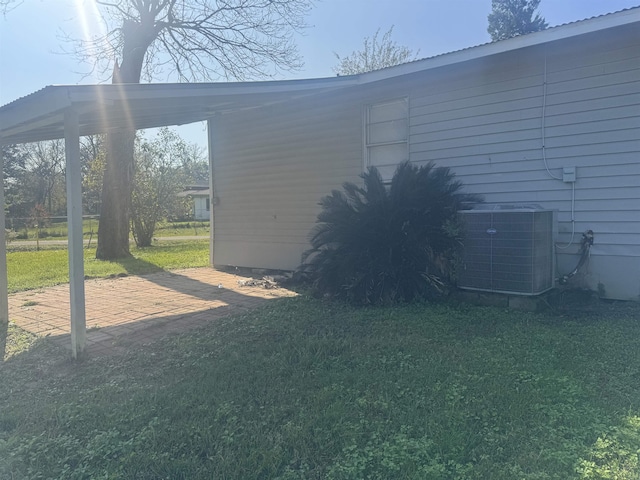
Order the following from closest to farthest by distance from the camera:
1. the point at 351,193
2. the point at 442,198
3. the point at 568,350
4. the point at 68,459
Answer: the point at 68,459 < the point at 568,350 < the point at 442,198 < the point at 351,193

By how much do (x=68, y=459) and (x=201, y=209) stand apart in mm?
40180

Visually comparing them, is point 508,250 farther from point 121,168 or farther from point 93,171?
point 93,171

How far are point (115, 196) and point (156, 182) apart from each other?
6.56 metres

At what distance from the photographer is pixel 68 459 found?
240cm

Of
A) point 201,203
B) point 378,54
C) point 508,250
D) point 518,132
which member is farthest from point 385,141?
point 201,203

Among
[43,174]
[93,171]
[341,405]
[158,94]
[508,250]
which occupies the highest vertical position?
[43,174]

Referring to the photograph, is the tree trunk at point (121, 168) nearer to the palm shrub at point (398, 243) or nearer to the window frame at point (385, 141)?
the window frame at point (385, 141)

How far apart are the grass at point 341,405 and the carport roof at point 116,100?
6.83 feet

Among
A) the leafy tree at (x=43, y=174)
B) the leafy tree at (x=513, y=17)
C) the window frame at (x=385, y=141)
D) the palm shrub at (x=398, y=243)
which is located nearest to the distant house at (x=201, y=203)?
the leafy tree at (x=43, y=174)

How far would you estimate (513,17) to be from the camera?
70.0 ft

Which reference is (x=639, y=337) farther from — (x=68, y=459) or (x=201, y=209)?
(x=201, y=209)

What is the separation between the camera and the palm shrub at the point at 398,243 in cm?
531

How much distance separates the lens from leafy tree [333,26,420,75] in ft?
63.9

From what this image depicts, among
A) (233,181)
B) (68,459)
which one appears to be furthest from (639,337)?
(233,181)
